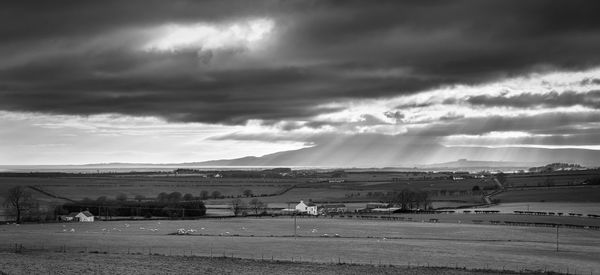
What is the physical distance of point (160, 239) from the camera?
66.4 metres

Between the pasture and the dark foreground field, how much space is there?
12.0 ft

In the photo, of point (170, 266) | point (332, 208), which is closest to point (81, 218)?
point (332, 208)

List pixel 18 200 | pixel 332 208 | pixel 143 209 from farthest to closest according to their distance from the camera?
1. pixel 332 208
2. pixel 143 209
3. pixel 18 200

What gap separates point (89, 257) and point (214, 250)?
11330mm

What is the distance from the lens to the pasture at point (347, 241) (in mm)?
51000

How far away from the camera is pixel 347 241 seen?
215 ft

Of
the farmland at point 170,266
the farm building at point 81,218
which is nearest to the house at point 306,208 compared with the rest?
the farm building at point 81,218

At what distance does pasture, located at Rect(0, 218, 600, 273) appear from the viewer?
167 ft

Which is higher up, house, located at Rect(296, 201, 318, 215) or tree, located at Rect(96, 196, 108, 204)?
tree, located at Rect(96, 196, 108, 204)

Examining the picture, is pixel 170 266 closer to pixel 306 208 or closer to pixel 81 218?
pixel 81 218

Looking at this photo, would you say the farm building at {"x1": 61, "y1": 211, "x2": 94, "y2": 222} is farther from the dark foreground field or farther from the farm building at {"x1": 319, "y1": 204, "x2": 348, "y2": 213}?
the dark foreground field

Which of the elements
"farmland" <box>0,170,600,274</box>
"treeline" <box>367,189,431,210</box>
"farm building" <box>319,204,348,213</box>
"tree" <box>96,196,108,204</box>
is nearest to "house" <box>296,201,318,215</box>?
"farm building" <box>319,204,348,213</box>

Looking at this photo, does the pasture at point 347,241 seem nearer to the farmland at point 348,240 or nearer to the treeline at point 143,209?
the farmland at point 348,240

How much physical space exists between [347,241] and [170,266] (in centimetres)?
2521
